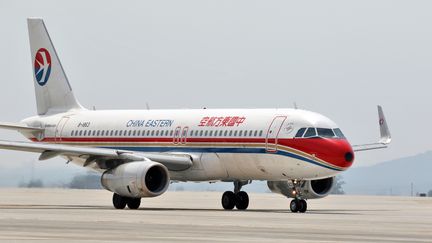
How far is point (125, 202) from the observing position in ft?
185

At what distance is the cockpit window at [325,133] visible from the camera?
54.3 m

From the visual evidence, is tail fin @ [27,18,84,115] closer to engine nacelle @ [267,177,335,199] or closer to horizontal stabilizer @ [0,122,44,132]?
horizontal stabilizer @ [0,122,44,132]

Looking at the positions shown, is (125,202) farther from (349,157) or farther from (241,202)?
(349,157)

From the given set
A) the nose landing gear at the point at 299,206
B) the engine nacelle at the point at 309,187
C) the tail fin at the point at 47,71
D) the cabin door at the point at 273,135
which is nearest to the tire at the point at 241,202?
the engine nacelle at the point at 309,187

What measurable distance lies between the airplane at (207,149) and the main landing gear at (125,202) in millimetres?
41

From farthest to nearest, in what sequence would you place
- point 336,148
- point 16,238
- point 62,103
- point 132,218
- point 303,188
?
point 62,103 < point 303,188 < point 336,148 < point 132,218 < point 16,238

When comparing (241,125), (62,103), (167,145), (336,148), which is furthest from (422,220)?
(62,103)

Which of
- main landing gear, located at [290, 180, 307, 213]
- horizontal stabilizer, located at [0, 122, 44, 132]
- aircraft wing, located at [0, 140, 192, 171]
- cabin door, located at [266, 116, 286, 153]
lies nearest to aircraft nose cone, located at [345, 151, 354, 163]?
main landing gear, located at [290, 180, 307, 213]

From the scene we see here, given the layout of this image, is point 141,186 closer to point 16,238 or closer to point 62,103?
point 62,103

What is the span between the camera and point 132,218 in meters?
44.7

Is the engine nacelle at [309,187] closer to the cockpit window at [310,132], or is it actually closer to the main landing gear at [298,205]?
the main landing gear at [298,205]

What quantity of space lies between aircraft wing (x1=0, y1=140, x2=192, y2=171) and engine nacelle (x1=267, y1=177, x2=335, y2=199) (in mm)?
4002

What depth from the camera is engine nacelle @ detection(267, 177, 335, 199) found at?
5697cm

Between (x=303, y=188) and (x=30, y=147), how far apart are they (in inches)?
451
